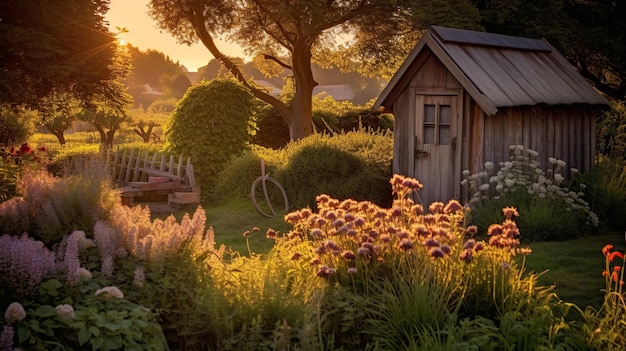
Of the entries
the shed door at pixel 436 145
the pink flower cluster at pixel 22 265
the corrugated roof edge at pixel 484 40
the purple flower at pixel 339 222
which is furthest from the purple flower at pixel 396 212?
the corrugated roof edge at pixel 484 40

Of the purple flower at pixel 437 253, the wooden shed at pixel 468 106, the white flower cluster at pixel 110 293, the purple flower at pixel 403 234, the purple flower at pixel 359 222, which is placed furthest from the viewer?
the wooden shed at pixel 468 106

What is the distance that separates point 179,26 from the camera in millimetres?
28641

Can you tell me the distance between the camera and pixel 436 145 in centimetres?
1334

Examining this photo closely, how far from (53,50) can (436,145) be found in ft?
22.5

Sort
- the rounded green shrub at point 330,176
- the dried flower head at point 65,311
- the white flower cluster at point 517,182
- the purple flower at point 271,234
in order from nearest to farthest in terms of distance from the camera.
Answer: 1. the dried flower head at point 65,311
2. the purple flower at point 271,234
3. the white flower cluster at point 517,182
4. the rounded green shrub at point 330,176

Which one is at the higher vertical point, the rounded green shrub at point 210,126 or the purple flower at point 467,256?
the rounded green shrub at point 210,126

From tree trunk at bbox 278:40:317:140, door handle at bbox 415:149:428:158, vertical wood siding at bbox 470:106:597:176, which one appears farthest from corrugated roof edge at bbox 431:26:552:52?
tree trunk at bbox 278:40:317:140

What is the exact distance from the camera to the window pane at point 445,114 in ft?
43.1

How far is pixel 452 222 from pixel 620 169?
9.26 meters

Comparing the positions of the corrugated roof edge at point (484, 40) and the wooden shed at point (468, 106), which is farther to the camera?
the corrugated roof edge at point (484, 40)

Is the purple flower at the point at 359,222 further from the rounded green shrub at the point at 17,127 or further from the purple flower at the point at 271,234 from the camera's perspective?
the rounded green shrub at the point at 17,127

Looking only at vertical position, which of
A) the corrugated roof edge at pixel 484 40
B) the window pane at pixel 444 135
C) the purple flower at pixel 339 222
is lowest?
the purple flower at pixel 339 222

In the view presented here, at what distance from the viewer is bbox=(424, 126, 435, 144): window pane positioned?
44.1 ft

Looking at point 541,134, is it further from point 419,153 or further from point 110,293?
point 110,293
